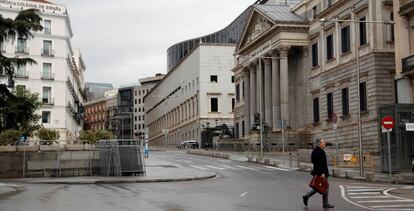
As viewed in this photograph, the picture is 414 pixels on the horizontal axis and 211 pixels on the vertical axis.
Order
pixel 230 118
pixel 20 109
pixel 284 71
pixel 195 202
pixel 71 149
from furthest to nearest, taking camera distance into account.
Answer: pixel 230 118
pixel 284 71
pixel 71 149
pixel 20 109
pixel 195 202

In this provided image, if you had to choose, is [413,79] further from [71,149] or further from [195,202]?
[195,202]

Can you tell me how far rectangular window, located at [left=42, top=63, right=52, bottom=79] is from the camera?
81.4m

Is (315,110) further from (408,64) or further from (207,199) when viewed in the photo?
(207,199)

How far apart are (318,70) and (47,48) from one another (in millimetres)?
37342

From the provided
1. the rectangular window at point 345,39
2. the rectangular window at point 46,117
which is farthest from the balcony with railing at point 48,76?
the rectangular window at point 345,39

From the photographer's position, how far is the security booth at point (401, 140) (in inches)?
1241

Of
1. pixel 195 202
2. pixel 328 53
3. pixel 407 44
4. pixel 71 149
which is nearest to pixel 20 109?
pixel 195 202

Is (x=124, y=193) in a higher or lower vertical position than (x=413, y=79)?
lower

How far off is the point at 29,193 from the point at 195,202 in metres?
6.62

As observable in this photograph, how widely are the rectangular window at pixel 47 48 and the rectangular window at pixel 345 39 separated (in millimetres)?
41164

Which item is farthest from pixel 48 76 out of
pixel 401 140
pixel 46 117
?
pixel 401 140

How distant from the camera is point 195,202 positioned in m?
17.8

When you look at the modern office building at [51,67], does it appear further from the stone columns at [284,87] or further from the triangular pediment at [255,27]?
the stone columns at [284,87]

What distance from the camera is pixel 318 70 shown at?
65.6m
